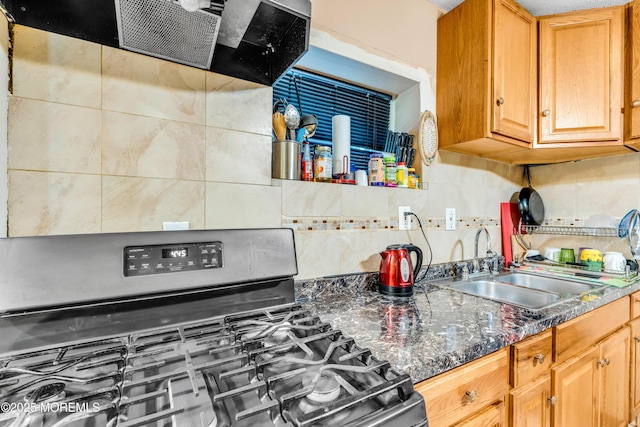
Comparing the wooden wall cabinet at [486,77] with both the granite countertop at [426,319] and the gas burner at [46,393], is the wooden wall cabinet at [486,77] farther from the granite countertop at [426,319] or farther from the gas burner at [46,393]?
the gas burner at [46,393]

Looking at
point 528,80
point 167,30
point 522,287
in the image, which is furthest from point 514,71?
point 167,30

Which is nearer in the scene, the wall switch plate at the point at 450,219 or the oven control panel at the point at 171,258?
the oven control panel at the point at 171,258

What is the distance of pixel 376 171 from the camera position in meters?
1.46

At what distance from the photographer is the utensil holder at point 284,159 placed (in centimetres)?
120

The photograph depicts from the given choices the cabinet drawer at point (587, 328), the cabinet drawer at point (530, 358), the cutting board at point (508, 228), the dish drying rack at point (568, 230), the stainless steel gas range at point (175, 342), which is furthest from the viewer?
the cutting board at point (508, 228)

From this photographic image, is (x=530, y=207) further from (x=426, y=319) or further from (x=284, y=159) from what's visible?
(x=284, y=159)

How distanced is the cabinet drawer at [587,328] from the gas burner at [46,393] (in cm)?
140

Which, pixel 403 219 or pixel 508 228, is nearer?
pixel 403 219

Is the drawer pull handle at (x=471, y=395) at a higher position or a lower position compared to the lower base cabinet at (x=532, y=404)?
higher

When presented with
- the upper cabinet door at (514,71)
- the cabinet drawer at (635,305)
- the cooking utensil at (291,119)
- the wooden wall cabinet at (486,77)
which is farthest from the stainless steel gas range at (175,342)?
the cabinet drawer at (635,305)

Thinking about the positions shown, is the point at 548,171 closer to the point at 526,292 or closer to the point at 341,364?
the point at 526,292

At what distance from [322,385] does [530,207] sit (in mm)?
2081

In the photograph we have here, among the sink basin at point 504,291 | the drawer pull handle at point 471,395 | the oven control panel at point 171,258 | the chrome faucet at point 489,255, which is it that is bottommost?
the drawer pull handle at point 471,395

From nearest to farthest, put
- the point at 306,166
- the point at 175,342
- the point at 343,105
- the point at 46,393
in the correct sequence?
1. the point at 46,393
2. the point at 175,342
3. the point at 306,166
4. the point at 343,105
